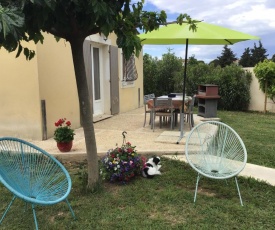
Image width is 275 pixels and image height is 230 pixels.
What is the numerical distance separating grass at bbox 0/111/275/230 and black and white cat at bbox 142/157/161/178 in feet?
0.25

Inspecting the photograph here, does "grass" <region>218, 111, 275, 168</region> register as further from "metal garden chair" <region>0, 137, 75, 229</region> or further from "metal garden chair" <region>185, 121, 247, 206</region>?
"metal garden chair" <region>0, 137, 75, 229</region>

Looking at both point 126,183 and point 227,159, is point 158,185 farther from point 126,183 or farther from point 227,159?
point 227,159

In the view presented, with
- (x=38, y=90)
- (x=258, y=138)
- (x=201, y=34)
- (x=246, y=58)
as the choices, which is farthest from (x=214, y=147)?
(x=246, y=58)

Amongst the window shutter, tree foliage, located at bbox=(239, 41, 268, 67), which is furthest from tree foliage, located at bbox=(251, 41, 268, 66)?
the window shutter

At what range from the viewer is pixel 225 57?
35.7m

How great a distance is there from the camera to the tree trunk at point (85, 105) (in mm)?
3033

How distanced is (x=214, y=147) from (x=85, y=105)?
1.77m

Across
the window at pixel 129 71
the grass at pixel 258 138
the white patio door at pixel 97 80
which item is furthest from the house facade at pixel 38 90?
the grass at pixel 258 138

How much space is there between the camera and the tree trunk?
3.03 m

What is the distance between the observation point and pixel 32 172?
307 cm

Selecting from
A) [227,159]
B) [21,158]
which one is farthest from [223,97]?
[21,158]

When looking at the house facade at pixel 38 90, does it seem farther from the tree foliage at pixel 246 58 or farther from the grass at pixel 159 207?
the tree foliage at pixel 246 58

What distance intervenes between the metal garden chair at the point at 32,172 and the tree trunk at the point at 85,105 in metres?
0.40

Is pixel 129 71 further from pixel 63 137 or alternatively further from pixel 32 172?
pixel 32 172
